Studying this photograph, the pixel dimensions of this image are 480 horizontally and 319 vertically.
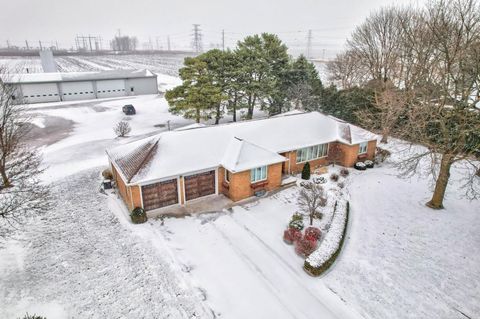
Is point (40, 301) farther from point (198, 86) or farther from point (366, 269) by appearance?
point (198, 86)

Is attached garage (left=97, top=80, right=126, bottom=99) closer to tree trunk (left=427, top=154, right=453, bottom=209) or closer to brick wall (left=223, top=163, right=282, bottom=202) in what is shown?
brick wall (left=223, top=163, right=282, bottom=202)

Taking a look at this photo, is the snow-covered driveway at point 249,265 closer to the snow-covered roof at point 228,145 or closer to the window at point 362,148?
the snow-covered roof at point 228,145

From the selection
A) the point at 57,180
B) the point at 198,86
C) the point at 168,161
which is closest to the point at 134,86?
the point at 198,86

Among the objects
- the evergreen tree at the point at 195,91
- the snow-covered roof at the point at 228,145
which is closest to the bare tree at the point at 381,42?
the snow-covered roof at the point at 228,145

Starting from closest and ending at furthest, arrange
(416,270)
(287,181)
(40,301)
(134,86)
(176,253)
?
(40,301)
(416,270)
(176,253)
(287,181)
(134,86)

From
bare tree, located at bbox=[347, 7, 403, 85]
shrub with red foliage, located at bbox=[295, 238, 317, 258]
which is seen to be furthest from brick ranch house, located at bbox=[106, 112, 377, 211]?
bare tree, located at bbox=[347, 7, 403, 85]
